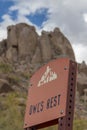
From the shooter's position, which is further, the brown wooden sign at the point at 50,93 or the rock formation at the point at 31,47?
the rock formation at the point at 31,47

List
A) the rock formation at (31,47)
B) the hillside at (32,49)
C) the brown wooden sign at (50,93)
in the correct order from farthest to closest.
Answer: the rock formation at (31,47) < the hillside at (32,49) < the brown wooden sign at (50,93)

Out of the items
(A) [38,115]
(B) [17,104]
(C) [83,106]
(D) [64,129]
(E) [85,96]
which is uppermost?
(E) [85,96]

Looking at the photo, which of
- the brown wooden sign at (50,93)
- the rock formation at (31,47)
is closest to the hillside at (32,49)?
the rock formation at (31,47)

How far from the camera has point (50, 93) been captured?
4590mm

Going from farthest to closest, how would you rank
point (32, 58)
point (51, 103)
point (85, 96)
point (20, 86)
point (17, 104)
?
point (32, 58) → point (85, 96) → point (20, 86) → point (17, 104) → point (51, 103)

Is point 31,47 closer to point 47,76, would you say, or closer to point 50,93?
point 47,76

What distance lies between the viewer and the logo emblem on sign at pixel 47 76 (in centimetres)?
462

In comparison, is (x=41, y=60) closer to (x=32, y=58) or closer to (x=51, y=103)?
(x=32, y=58)

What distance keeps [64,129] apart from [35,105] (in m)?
0.71

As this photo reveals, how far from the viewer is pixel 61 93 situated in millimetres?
4395

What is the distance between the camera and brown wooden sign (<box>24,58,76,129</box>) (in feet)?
14.3

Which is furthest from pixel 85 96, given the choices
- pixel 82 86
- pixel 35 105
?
pixel 35 105

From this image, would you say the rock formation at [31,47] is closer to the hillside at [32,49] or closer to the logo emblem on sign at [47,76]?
the hillside at [32,49]

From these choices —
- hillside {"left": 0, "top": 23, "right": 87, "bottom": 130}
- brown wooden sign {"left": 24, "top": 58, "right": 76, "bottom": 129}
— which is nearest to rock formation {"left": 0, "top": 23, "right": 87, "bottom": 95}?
hillside {"left": 0, "top": 23, "right": 87, "bottom": 130}
